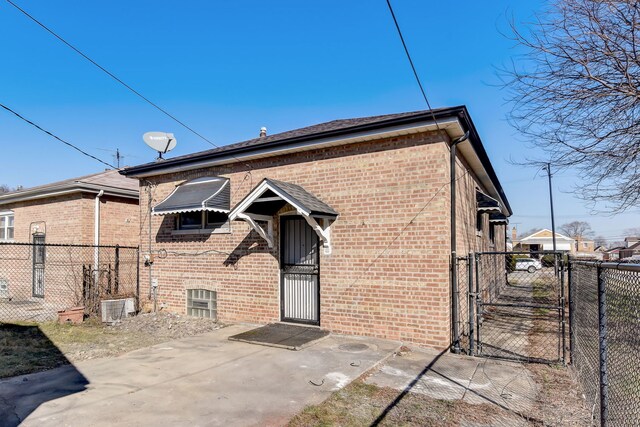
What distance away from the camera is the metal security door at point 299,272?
845 centimetres

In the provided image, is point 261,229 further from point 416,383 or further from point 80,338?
point 416,383

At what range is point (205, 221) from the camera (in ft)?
33.1

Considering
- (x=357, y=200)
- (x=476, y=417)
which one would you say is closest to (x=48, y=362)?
(x=357, y=200)

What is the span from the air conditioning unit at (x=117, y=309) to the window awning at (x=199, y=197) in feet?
8.81

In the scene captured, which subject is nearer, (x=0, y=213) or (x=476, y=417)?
(x=476, y=417)

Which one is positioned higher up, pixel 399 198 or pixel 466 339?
pixel 399 198

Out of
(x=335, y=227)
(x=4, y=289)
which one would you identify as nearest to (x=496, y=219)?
(x=335, y=227)

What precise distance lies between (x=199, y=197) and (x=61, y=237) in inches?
285

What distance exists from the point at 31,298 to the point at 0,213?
4374 millimetres

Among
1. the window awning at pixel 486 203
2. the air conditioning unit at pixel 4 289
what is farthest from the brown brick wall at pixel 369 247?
the air conditioning unit at pixel 4 289

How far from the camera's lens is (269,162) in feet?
29.9

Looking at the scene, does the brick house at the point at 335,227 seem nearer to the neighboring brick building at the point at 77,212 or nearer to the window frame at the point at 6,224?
the neighboring brick building at the point at 77,212

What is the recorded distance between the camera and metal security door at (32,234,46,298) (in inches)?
547

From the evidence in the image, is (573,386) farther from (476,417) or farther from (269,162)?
(269,162)
